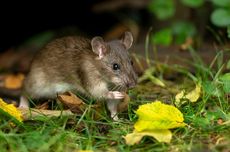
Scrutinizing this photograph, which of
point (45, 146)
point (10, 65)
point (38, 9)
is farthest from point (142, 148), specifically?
point (38, 9)

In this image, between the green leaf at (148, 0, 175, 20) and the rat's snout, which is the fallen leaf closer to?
the rat's snout

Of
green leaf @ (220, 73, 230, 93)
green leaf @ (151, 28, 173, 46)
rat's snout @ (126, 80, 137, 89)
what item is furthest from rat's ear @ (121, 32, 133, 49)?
green leaf @ (151, 28, 173, 46)

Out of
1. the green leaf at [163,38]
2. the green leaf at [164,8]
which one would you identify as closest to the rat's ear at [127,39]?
the green leaf at [163,38]

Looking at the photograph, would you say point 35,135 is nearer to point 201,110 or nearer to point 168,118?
point 168,118

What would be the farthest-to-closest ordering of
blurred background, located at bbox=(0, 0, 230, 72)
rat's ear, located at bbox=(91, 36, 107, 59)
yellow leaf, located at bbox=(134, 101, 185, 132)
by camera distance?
blurred background, located at bbox=(0, 0, 230, 72)
rat's ear, located at bbox=(91, 36, 107, 59)
yellow leaf, located at bbox=(134, 101, 185, 132)

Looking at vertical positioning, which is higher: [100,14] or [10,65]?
[100,14]
